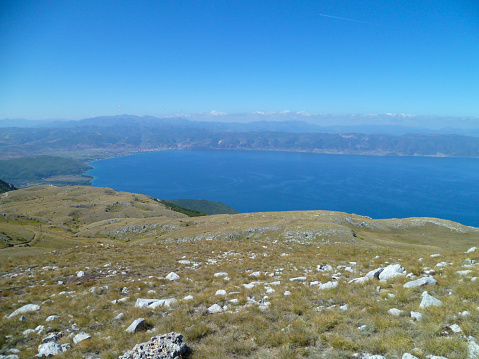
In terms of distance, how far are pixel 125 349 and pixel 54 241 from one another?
4751cm

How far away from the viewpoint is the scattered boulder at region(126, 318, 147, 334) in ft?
24.1

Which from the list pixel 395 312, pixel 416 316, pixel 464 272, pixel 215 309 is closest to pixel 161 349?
pixel 215 309

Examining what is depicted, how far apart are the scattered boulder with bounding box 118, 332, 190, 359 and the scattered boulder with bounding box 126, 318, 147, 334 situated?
56.2 inches

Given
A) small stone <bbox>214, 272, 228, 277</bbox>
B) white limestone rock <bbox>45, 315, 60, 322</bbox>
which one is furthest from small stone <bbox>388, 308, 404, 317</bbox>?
white limestone rock <bbox>45, 315, 60, 322</bbox>

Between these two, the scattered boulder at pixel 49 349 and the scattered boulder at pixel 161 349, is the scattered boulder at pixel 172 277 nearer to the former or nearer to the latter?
the scattered boulder at pixel 49 349

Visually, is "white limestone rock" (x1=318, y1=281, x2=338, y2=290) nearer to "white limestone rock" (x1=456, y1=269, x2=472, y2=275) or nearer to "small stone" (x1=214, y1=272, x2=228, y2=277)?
"white limestone rock" (x1=456, y1=269, x2=472, y2=275)

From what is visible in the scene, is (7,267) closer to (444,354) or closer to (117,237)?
(444,354)

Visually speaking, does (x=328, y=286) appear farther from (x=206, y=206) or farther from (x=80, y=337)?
(x=206, y=206)

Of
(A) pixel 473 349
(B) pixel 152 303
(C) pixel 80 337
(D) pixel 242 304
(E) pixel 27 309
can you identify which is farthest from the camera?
(E) pixel 27 309

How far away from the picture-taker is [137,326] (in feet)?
24.4

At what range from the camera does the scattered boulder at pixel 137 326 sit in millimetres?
7355

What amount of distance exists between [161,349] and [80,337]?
352cm

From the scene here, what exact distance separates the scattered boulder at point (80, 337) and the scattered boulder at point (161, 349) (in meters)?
2.35

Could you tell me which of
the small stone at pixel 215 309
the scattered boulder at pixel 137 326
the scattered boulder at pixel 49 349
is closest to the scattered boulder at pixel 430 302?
the small stone at pixel 215 309
